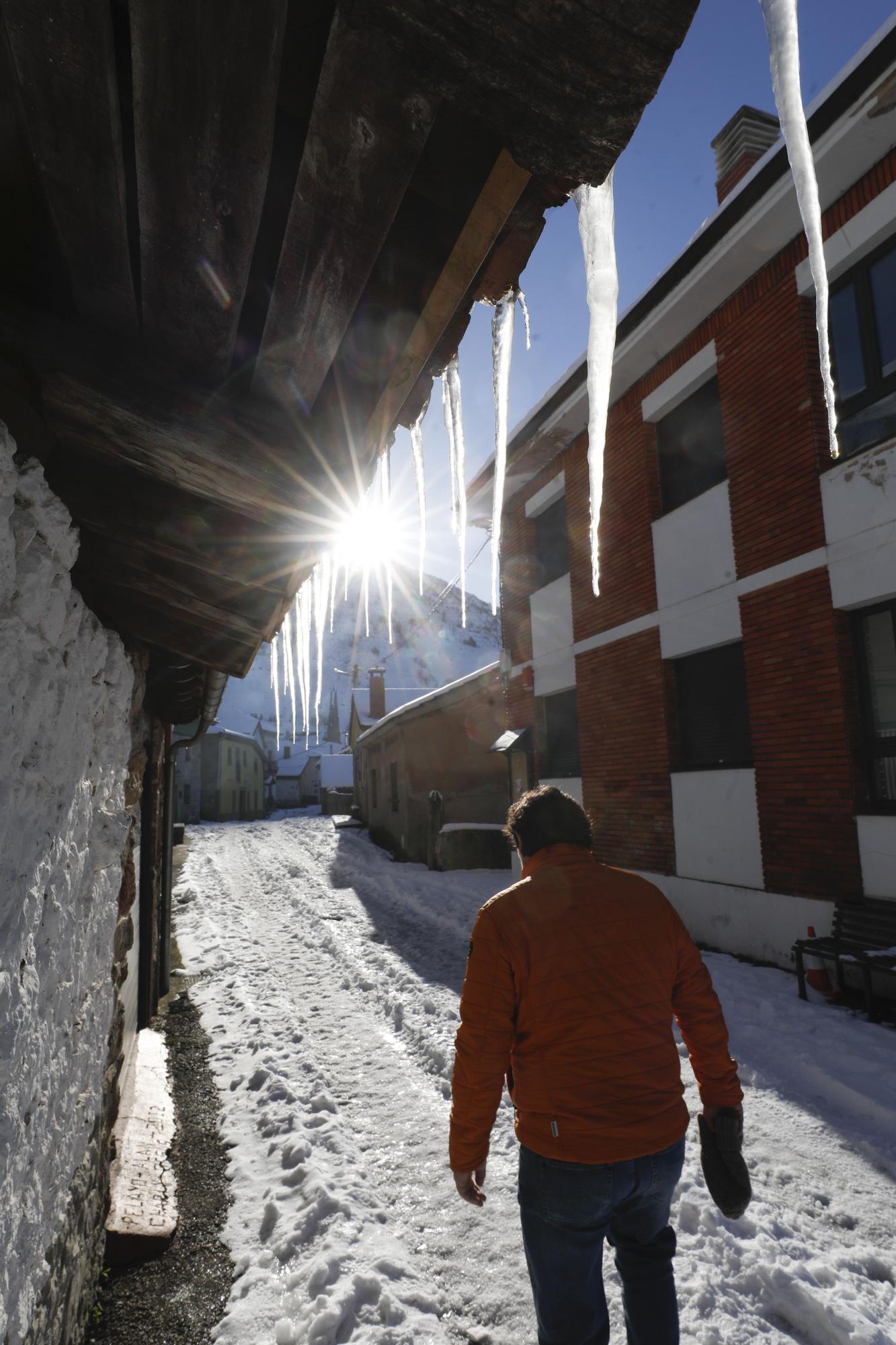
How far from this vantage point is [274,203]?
4.17 feet

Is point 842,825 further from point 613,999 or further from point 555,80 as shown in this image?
point 555,80

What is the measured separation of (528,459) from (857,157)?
19.4ft

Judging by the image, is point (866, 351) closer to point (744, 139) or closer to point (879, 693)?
point (879, 693)

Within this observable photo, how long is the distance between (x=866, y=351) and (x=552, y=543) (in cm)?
597

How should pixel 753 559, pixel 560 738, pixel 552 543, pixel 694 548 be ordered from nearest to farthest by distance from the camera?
pixel 753 559 → pixel 694 548 → pixel 560 738 → pixel 552 543

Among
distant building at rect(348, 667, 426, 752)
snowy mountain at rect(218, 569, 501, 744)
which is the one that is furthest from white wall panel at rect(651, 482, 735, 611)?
snowy mountain at rect(218, 569, 501, 744)

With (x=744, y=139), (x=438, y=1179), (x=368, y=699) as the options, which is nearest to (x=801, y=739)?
(x=438, y=1179)

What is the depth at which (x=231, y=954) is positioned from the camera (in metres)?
7.69

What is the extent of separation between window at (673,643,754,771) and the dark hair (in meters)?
5.79

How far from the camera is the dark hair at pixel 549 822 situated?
2146 mm

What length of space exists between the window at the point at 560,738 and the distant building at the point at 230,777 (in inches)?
894

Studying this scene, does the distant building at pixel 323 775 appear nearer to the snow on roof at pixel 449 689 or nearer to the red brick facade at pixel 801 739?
the snow on roof at pixel 449 689

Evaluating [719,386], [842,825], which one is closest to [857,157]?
[719,386]

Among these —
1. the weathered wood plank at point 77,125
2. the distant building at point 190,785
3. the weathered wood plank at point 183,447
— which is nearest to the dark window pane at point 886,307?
the weathered wood plank at point 183,447
